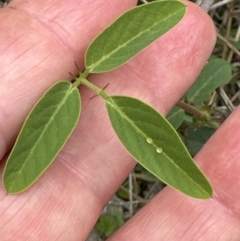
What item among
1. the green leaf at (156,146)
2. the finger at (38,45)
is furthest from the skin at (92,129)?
the green leaf at (156,146)

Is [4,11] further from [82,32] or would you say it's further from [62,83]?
[62,83]

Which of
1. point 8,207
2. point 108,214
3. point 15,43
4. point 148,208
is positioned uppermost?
point 15,43

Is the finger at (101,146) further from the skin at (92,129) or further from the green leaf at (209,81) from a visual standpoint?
the green leaf at (209,81)

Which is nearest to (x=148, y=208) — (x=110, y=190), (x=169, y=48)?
(x=110, y=190)

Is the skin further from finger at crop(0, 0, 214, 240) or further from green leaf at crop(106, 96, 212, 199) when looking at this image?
green leaf at crop(106, 96, 212, 199)

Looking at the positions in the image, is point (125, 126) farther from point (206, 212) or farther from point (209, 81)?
point (209, 81)
